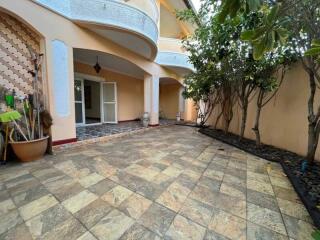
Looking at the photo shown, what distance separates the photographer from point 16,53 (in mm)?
2926

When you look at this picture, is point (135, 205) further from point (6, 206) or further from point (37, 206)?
point (6, 206)

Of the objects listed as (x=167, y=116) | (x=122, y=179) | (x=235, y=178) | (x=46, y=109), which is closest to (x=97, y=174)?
(x=122, y=179)

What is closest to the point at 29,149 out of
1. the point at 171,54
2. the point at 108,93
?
the point at 108,93

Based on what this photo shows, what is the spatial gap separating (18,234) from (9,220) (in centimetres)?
27

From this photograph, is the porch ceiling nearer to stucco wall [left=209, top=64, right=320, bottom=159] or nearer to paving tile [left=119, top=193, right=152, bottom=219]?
paving tile [left=119, top=193, right=152, bottom=219]

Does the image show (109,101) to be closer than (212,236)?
No

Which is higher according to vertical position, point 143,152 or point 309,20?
point 309,20

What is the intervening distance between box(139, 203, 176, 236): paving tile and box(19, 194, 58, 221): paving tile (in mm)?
1036

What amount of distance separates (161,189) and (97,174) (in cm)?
105

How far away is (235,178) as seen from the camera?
96.0 inches

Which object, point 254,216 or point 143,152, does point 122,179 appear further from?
point 254,216

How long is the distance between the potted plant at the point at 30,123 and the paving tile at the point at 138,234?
8.23ft

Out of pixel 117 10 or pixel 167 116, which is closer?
pixel 117 10

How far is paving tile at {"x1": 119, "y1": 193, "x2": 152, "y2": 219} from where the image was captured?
161 cm
